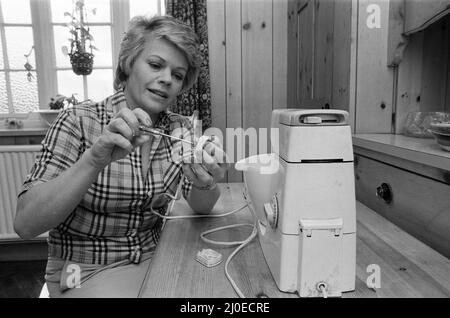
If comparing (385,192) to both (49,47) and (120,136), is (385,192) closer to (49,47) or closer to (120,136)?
(120,136)

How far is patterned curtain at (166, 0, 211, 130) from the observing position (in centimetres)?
202

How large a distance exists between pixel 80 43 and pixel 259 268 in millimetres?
2024

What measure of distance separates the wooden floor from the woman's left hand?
1553 millimetres

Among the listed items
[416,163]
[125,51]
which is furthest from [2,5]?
[416,163]

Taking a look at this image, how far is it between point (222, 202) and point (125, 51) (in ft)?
1.95

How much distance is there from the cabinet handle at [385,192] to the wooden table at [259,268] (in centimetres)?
9

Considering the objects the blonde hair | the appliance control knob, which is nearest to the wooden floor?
the blonde hair

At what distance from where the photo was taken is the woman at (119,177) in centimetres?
77

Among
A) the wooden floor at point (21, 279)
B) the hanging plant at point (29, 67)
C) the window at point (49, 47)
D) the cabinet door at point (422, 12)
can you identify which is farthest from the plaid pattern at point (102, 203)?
the hanging plant at point (29, 67)

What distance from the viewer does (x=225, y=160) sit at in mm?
853

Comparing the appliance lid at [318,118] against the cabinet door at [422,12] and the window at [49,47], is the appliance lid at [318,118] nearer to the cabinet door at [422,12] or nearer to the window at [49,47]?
the cabinet door at [422,12]

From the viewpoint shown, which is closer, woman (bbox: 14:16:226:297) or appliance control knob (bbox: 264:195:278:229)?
appliance control knob (bbox: 264:195:278:229)

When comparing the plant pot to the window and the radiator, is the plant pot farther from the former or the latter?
the radiator

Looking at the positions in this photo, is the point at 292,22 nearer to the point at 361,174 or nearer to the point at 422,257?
the point at 361,174
